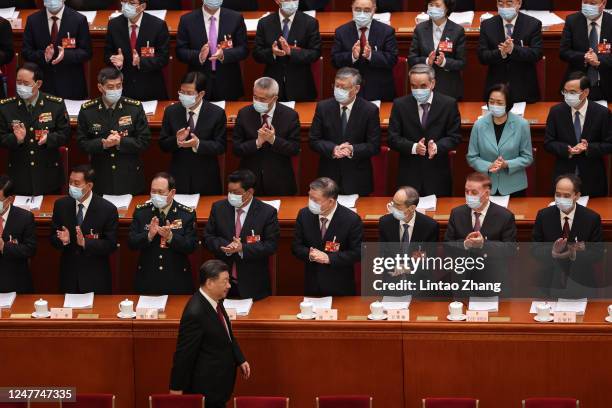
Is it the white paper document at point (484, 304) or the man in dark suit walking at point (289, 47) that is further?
the man in dark suit walking at point (289, 47)

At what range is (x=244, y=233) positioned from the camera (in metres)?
9.59

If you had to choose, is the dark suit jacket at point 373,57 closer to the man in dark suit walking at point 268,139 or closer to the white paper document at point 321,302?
the man in dark suit walking at point 268,139

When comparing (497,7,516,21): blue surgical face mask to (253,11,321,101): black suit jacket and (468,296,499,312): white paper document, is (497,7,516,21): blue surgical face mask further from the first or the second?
(468,296,499,312): white paper document

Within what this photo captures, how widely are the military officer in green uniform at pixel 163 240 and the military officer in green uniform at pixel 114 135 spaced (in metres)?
0.86

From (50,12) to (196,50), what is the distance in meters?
1.16

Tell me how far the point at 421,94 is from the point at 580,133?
1.15 metres

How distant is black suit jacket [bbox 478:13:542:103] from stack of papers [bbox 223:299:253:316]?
288cm

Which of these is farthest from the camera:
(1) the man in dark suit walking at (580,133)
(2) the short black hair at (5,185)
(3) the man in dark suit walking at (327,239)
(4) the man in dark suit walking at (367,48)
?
(4) the man in dark suit walking at (367,48)

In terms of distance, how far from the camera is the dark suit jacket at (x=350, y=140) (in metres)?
10.4

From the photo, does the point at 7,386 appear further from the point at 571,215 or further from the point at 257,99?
the point at 571,215

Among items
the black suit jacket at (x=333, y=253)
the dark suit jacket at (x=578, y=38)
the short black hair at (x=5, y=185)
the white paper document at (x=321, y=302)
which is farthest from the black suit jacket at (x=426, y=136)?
the short black hair at (x=5, y=185)

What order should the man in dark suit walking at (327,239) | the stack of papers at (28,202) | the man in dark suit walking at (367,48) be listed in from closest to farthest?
the man in dark suit walking at (327,239), the stack of papers at (28,202), the man in dark suit walking at (367,48)

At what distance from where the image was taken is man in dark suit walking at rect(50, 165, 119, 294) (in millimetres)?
9773

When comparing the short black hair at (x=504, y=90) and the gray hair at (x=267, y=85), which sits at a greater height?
the gray hair at (x=267, y=85)
